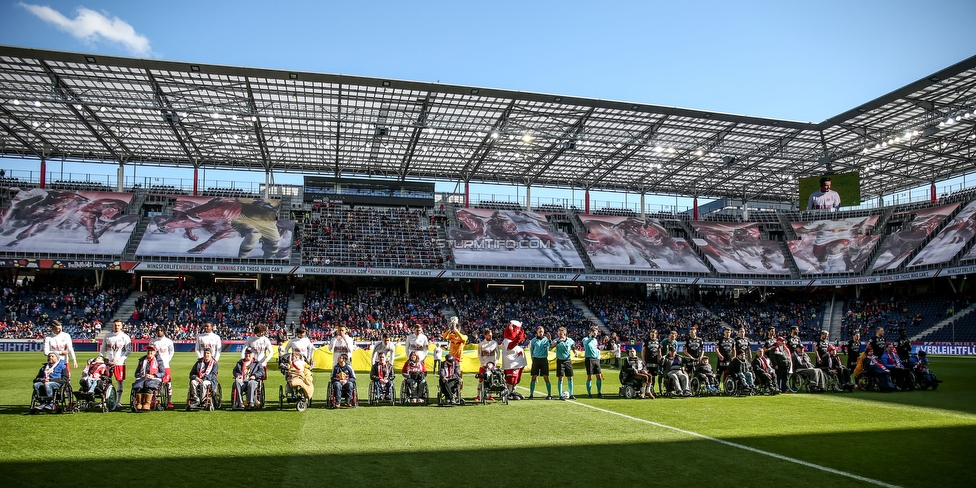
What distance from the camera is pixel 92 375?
13.1 meters

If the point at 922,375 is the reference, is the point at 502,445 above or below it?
above

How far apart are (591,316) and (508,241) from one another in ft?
27.8

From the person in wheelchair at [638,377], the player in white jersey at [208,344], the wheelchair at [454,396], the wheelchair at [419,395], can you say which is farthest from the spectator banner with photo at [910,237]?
the player in white jersey at [208,344]

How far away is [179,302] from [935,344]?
44.5 m

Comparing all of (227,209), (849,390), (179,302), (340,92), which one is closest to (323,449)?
(849,390)

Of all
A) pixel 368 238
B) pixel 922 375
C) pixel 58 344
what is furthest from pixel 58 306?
pixel 922 375

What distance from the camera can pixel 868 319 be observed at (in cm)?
4703

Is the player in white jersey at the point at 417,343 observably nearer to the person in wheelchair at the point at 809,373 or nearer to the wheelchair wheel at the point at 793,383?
the wheelchair wheel at the point at 793,383

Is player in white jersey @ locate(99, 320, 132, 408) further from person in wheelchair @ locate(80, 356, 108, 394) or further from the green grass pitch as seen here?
the green grass pitch

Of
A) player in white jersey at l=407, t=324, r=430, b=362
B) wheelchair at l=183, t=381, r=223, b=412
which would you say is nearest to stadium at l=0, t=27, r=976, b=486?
player in white jersey at l=407, t=324, r=430, b=362

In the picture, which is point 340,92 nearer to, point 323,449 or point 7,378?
point 7,378

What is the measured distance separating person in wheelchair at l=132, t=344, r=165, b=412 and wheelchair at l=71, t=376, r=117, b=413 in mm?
502

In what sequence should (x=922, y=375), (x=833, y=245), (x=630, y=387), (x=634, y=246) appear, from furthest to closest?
1. (x=833, y=245)
2. (x=634, y=246)
3. (x=922, y=375)
4. (x=630, y=387)

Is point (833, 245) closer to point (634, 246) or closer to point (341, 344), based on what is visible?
point (634, 246)
